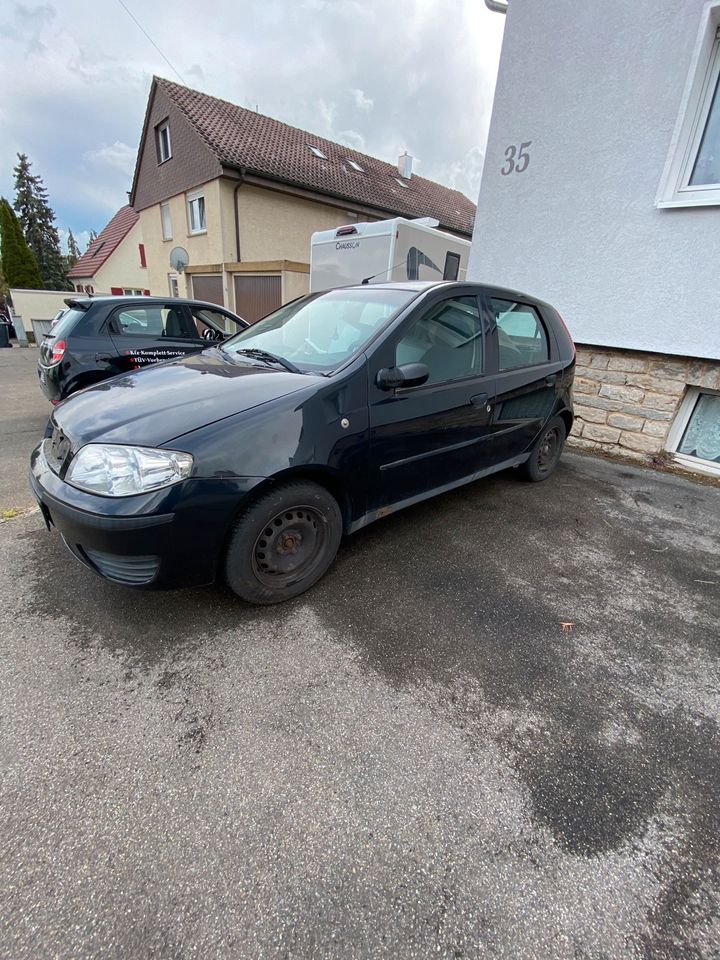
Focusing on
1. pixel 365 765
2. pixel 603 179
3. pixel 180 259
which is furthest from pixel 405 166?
pixel 365 765

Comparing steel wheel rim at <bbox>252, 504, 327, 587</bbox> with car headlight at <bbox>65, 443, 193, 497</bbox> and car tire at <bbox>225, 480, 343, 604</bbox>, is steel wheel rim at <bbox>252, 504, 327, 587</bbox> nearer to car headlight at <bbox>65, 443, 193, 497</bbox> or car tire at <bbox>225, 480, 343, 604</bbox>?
car tire at <bbox>225, 480, 343, 604</bbox>

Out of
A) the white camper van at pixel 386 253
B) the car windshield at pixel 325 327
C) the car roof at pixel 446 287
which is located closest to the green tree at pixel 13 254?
the white camper van at pixel 386 253

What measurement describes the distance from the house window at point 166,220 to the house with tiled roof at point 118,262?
4.96 metres

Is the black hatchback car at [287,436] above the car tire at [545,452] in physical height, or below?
above

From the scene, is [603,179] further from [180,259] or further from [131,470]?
[180,259]

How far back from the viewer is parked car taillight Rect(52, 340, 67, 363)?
472 centimetres

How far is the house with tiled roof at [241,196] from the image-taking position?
502 inches

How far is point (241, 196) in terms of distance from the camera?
13.0 m

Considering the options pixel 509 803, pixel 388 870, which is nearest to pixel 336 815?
pixel 388 870

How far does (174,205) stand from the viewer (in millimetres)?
15375

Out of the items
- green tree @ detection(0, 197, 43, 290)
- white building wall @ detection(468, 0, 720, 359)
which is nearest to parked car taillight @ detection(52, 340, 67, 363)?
white building wall @ detection(468, 0, 720, 359)

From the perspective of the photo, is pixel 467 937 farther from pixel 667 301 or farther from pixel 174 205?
pixel 174 205

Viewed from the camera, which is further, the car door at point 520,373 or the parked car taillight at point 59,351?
the parked car taillight at point 59,351

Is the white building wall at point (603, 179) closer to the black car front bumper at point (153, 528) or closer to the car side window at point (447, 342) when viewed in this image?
the car side window at point (447, 342)
